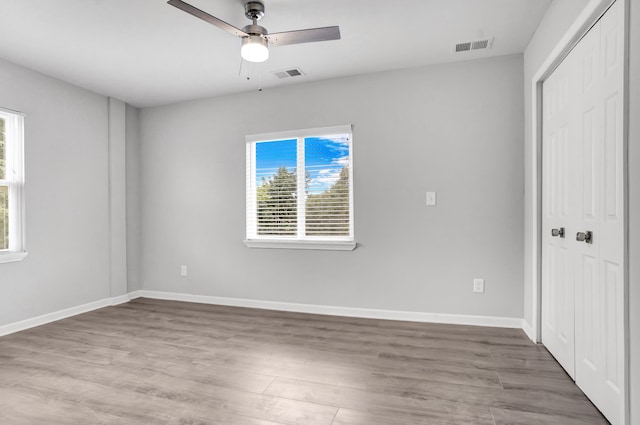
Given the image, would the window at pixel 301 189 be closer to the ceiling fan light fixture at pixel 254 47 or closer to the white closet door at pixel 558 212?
the ceiling fan light fixture at pixel 254 47

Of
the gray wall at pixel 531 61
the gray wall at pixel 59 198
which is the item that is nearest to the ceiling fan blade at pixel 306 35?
the gray wall at pixel 531 61

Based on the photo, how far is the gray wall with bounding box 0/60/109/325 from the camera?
3.42 meters

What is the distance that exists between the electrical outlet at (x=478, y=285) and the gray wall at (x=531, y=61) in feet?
1.16

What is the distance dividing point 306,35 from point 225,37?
0.92 m

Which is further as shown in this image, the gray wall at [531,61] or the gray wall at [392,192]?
the gray wall at [392,192]

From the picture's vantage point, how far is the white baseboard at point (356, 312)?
3.32m

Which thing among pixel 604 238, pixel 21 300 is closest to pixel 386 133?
pixel 604 238

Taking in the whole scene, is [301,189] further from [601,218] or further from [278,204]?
[601,218]

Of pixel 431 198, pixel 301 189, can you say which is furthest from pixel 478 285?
pixel 301 189

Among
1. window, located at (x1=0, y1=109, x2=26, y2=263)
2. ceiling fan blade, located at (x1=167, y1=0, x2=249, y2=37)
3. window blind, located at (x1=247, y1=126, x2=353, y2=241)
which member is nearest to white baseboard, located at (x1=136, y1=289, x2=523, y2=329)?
window blind, located at (x1=247, y1=126, x2=353, y2=241)

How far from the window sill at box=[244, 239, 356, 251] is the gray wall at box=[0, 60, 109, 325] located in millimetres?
1854

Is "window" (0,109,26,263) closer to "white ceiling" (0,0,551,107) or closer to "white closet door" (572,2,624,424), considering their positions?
"white ceiling" (0,0,551,107)

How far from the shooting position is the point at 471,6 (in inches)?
98.1
